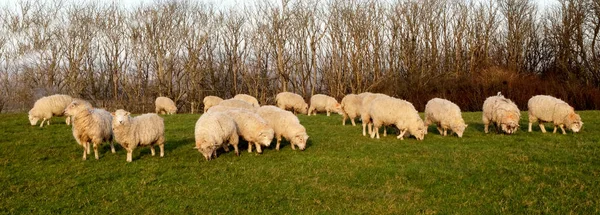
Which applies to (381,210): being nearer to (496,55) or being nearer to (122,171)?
(122,171)

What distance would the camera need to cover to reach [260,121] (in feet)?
37.2

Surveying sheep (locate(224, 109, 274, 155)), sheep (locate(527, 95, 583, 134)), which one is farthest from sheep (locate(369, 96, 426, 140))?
sheep (locate(527, 95, 583, 134))

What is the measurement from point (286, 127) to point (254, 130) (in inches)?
45.2

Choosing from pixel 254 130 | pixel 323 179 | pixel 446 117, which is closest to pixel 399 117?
pixel 446 117

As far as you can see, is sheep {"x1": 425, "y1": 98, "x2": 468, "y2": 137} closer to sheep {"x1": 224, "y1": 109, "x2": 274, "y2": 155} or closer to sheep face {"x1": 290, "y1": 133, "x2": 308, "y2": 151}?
sheep face {"x1": 290, "y1": 133, "x2": 308, "y2": 151}

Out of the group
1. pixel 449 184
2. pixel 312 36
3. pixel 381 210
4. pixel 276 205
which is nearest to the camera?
pixel 381 210

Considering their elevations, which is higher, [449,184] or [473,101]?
[473,101]

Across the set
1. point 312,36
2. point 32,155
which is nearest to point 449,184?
point 32,155

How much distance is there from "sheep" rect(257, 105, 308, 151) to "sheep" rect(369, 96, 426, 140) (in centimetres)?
271

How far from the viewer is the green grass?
21.4 feet

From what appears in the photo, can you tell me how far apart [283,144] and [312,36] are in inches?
1215

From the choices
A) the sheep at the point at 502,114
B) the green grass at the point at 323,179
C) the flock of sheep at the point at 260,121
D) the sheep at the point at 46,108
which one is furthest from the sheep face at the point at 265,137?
the sheep at the point at 46,108

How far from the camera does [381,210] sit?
627cm

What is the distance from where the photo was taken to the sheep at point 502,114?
13586 mm
